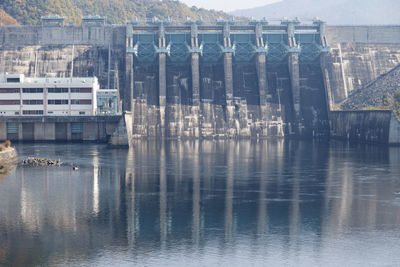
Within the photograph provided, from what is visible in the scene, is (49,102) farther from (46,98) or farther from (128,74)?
(128,74)

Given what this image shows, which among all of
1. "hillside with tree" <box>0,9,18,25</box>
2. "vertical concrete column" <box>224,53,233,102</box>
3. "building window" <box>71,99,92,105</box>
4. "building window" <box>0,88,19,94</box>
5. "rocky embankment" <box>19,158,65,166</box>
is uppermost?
"hillside with tree" <box>0,9,18,25</box>

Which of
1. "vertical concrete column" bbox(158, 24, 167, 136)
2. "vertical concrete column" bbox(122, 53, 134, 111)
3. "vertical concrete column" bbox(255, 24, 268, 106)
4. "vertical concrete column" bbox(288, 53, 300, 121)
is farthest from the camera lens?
"vertical concrete column" bbox(255, 24, 268, 106)

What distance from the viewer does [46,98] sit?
124062mm

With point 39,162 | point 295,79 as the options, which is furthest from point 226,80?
point 39,162

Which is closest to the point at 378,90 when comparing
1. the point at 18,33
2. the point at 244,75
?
the point at 244,75

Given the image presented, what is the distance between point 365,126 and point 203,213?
244ft

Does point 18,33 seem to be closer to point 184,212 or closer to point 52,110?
point 52,110

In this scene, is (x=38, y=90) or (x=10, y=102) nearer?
(x=38, y=90)

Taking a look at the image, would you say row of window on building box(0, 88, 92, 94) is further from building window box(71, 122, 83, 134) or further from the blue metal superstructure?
the blue metal superstructure

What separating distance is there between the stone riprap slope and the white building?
5386 centimetres

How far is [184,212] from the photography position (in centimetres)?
5156

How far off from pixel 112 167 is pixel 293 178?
22619 millimetres

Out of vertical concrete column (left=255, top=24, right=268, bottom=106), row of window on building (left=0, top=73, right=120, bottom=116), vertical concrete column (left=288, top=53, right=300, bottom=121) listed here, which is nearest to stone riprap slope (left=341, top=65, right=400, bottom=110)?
vertical concrete column (left=288, top=53, right=300, bottom=121)

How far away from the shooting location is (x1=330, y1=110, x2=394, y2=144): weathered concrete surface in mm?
109125
